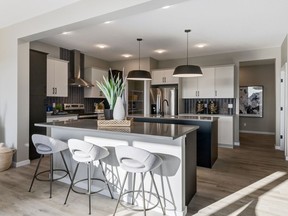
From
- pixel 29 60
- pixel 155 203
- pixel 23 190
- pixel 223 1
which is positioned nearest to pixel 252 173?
pixel 155 203

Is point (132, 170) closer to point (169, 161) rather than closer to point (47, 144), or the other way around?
point (169, 161)

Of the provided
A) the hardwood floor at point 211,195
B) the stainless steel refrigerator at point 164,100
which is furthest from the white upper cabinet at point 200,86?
the hardwood floor at point 211,195

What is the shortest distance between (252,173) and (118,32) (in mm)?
3700

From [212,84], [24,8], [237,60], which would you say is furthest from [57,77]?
[237,60]

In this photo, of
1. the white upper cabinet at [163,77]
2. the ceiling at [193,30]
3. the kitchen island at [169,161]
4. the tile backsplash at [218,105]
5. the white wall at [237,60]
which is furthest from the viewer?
the white upper cabinet at [163,77]

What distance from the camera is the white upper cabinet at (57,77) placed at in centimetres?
502

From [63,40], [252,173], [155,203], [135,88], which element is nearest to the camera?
[155,203]

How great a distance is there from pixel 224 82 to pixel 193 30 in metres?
2.26

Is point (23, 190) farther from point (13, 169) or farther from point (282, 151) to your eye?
point (282, 151)

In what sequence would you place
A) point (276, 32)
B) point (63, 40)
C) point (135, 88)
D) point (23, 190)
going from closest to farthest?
point (23, 190)
point (276, 32)
point (63, 40)
point (135, 88)

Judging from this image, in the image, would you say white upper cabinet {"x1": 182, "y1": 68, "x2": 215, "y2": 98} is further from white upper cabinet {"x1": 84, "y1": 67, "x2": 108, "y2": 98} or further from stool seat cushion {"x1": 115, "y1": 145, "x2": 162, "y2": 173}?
stool seat cushion {"x1": 115, "y1": 145, "x2": 162, "y2": 173}

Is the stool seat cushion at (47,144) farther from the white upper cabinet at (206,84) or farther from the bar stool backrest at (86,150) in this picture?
the white upper cabinet at (206,84)

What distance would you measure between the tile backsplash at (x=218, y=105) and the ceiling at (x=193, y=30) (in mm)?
1410

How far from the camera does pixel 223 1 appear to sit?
3.09 m
